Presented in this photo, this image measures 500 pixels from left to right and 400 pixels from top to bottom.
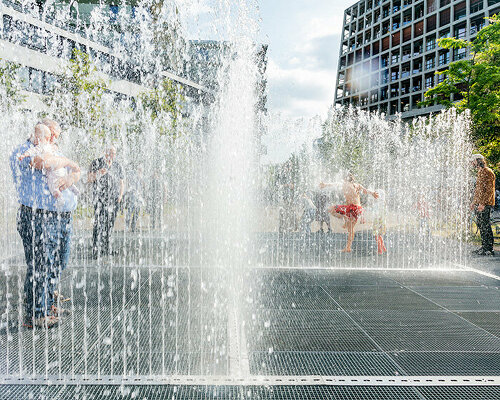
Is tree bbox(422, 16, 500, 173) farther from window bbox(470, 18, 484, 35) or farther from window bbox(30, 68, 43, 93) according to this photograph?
window bbox(470, 18, 484, 35)

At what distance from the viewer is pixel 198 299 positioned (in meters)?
5.21

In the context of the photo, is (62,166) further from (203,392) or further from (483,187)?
(483,187)

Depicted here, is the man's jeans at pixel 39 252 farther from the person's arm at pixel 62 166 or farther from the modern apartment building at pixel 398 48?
the modern apartment building at pixel 398 48

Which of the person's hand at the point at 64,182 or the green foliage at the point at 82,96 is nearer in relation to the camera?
the person's hand at the point at 64,182

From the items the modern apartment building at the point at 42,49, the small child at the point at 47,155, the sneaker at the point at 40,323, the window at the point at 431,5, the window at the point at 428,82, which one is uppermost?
the window at the point at 431,5

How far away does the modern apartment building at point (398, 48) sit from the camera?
57.5 meters

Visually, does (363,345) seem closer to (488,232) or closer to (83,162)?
(488,232)

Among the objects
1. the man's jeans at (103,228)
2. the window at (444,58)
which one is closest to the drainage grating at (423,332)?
the man's jeans at (103,228)

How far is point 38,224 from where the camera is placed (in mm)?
4012

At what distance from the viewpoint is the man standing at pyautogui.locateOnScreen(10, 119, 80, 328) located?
13.0 ft

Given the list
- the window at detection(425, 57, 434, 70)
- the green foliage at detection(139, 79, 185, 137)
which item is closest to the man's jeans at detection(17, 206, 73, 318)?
the green foliage at detection(139, 79, 185, 137)

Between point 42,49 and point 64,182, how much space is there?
36.3 m

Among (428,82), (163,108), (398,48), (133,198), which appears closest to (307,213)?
(133,198)

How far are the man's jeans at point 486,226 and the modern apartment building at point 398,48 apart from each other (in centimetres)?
5274
